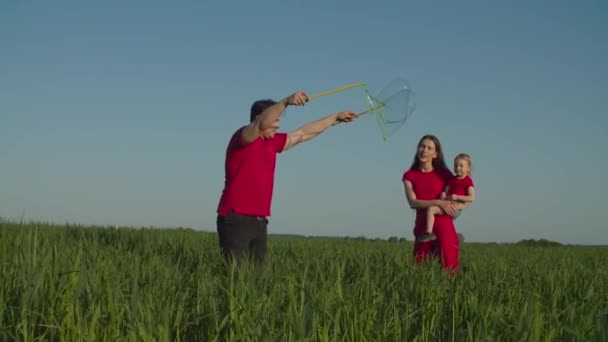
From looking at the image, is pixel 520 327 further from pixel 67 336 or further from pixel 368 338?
pixel 67 336

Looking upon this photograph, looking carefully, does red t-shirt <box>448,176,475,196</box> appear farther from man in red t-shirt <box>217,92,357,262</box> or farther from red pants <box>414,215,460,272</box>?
man in red t-shirt <box>217,92,357,262</box>

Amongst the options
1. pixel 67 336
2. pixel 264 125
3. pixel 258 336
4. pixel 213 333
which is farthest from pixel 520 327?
pixel 264 125

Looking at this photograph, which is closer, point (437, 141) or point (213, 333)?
point (213, 333)

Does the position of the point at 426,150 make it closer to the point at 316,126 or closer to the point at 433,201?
the point at 433,201

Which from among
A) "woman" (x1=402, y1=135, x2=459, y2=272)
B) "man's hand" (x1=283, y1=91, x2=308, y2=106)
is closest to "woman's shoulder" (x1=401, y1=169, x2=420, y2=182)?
"woman" (x1=402, y1=135, x2=459, y2=272)

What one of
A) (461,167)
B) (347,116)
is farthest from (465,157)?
(347,116)

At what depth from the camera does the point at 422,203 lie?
6.75 meters

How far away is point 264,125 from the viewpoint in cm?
497

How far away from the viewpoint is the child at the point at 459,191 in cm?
675

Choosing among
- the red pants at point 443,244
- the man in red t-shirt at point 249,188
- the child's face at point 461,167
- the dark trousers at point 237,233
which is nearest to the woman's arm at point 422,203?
the red pants at point 443,244

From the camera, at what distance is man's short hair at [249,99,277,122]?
527 centimetres

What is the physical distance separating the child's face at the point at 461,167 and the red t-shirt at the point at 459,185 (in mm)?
89

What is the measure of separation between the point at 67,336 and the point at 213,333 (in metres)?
0.63

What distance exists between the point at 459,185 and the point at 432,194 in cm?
55
